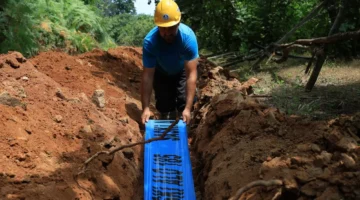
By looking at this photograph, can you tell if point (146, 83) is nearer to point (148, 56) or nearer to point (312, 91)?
point (148, 56)

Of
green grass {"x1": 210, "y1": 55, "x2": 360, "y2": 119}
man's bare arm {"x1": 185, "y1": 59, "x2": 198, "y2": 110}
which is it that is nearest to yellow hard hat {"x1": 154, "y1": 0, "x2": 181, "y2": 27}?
man's bare arm {"x1": 185, "y1": 59, "x2": 198, "y2": 110}

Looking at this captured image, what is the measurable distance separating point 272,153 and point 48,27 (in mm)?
7112

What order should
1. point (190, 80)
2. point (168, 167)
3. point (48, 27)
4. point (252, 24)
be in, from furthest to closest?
point (252, 24), point (48, 27), point (190, 80), point (168, 167)

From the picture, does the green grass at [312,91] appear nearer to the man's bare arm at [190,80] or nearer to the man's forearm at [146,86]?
the man's bare arm at [190,80]

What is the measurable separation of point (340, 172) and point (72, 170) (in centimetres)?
215

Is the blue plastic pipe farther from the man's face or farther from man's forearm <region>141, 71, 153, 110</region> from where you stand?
the man's face


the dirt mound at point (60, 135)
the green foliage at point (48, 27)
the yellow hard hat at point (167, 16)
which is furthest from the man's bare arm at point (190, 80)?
the green foliage at point (48, 27)

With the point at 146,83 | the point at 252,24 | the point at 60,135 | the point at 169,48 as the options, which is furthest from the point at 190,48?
the point at 252,24

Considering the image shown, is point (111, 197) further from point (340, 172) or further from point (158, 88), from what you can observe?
point (158, 88)

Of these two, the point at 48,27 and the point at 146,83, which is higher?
the point at 146,83

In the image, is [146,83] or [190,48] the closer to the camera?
[190,48]

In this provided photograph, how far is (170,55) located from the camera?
510 cm

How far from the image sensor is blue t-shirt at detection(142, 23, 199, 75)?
486 centimetres

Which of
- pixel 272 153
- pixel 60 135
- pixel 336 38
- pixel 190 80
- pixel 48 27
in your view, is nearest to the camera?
pixel 272 153
